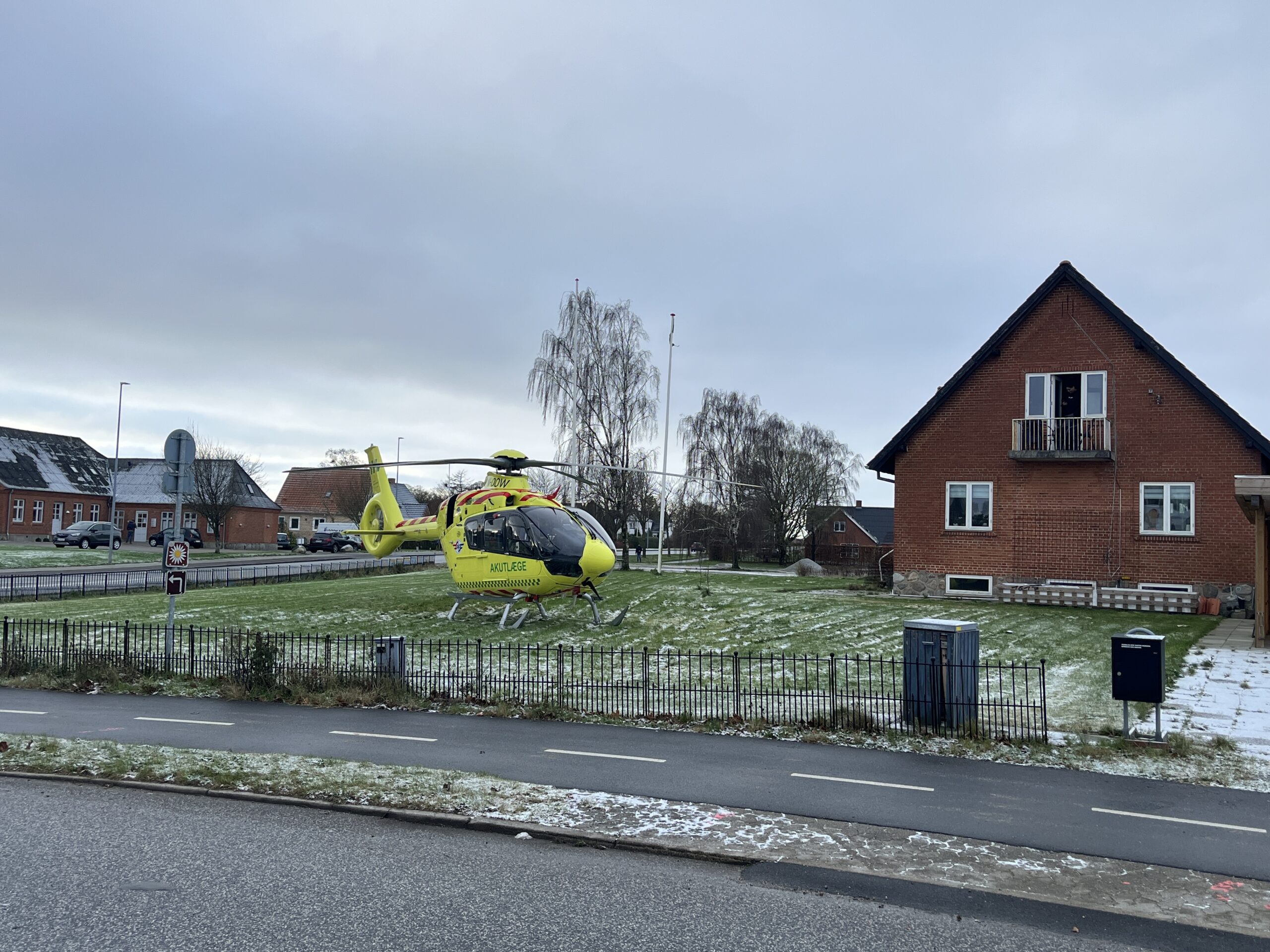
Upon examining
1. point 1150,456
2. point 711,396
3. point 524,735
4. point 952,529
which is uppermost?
point 711,396

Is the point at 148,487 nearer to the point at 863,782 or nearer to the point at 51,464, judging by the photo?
the point at 51,464

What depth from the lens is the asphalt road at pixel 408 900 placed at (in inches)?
202

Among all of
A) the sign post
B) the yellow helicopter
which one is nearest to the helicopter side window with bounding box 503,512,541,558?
the yellow helicopter

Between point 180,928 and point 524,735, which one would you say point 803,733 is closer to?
point 524,735

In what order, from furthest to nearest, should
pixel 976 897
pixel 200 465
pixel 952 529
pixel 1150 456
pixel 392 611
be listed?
pixel 200 465, pixel 952 529, pixel 1150 456, pixel 392 611, pixel 976 897

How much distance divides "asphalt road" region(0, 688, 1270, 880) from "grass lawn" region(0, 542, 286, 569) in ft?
123

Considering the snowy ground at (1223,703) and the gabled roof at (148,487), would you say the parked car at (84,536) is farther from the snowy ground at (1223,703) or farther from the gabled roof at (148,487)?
the snowy ground at (1223,703)

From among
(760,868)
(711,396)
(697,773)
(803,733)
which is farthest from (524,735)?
(711,396)

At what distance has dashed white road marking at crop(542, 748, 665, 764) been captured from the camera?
9.13 meters

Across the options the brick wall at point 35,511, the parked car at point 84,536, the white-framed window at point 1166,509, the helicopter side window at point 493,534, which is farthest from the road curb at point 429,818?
the brick wall at point 35,511

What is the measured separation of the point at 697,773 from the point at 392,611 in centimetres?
1579

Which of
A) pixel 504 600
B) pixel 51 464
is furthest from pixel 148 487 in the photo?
pixel 504 600

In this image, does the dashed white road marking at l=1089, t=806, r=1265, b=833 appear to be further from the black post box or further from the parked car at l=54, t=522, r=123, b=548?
the parked car at l=54, t=522, r=123, b=548

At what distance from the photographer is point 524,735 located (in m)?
10.2
